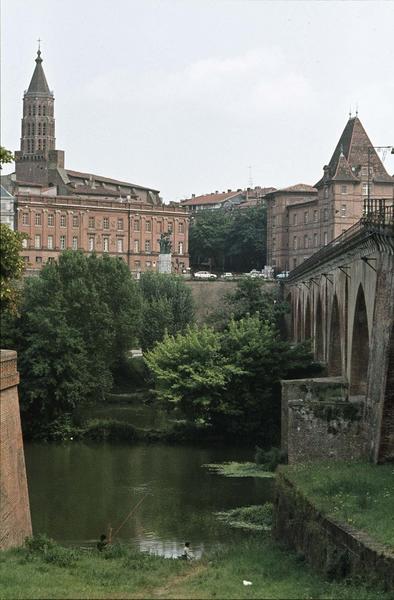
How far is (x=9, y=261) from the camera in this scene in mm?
23906

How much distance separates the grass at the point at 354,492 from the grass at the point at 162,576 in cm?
101

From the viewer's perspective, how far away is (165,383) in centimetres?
4147

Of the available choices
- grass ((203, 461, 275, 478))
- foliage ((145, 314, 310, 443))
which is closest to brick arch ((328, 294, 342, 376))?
foliage ((145, 314, 310, 443))

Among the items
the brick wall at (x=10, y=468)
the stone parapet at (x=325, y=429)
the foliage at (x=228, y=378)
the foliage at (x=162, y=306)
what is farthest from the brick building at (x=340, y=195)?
the brick wall at (x=10, y=468)

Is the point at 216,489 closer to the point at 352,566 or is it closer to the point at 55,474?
the point at 55,474

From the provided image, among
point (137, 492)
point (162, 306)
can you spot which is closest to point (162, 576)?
point (137, 492)

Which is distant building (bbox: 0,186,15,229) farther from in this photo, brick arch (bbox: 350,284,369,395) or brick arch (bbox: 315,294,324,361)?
brick arch (bbox: 350,284,369,395)

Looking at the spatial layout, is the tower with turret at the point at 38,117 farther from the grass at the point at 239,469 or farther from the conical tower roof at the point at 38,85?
the grass at the point at 239,469

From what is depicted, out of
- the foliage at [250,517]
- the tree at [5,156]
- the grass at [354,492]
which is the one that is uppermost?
the tree at [5,156]

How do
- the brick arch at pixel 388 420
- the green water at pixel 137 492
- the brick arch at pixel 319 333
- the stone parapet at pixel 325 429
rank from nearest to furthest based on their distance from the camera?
1. the brick arch at pixel 388 420
2. the green water at pixel 137 492
3. the stone parapet at pixel 325 429
4. the brick arch at pixel 319 333

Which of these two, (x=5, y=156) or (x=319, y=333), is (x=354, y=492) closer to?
(x=5, y=156)

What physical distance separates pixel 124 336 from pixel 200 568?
114 ft

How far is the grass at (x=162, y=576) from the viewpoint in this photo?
631 inches

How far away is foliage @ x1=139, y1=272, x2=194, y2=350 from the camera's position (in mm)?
60188
